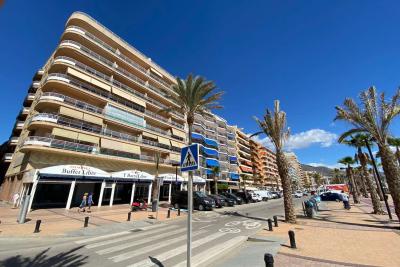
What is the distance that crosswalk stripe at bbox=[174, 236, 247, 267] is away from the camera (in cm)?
696

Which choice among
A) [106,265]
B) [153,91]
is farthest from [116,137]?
[106,265]

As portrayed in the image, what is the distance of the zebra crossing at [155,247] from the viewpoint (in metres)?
7.20

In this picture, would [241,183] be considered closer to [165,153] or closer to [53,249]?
[165,153]

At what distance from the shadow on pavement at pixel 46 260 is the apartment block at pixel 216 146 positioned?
4219 cm

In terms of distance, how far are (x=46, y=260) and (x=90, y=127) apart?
77.6 ft

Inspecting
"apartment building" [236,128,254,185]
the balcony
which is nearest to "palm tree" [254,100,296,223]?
the balcony

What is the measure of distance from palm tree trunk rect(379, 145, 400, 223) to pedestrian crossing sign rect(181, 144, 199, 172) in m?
13.7

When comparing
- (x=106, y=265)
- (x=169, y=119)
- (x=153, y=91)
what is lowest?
(x=106, y=265)

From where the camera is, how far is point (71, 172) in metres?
21.8

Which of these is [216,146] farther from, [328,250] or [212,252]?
[212,252]

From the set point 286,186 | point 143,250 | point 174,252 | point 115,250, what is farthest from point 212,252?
point 286,186

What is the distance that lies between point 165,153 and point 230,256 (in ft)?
108

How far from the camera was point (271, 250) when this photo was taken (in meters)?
8.05

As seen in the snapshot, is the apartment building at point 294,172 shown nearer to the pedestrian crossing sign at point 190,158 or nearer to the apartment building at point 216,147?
the apartment building at point 216,147
